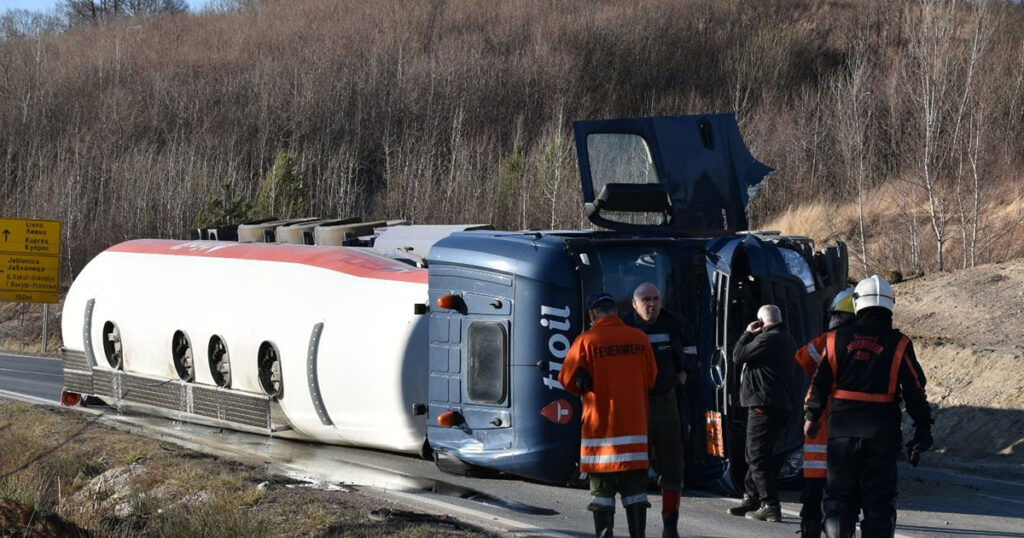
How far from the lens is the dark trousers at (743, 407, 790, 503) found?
9750 mm

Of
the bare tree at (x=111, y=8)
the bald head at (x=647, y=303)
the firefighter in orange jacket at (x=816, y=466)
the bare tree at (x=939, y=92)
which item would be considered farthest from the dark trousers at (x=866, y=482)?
the bare tree at (x=111, y=8)

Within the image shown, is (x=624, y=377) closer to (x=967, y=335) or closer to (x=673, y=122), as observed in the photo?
(x=673, y=122)

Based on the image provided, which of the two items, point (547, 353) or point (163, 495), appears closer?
point (547, 353)

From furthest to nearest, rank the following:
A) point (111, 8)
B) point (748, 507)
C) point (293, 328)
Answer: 1. point (111, 8)
2. point (293, 328)
3. point (748, 507)

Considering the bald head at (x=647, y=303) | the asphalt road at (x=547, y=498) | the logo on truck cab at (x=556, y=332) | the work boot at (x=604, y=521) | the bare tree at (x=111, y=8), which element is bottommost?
the asphalt road at (x=547, y=498)

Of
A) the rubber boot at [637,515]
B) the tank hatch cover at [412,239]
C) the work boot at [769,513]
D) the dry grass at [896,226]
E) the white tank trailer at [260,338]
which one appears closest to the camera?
the rubber boot at [637,515]

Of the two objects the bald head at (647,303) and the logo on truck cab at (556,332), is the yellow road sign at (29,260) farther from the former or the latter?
the bald head at (647,303)

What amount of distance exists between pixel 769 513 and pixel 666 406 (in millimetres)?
1848

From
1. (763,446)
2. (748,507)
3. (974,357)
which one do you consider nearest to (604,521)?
(763,446)

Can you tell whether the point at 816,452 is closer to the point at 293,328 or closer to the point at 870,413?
the point at 870,413

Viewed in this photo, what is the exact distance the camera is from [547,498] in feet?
35.6

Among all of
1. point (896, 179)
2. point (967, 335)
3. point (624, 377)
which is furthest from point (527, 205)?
point (624, 377)

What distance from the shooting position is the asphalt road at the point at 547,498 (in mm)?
9547

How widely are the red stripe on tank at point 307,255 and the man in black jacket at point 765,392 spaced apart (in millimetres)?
3700
